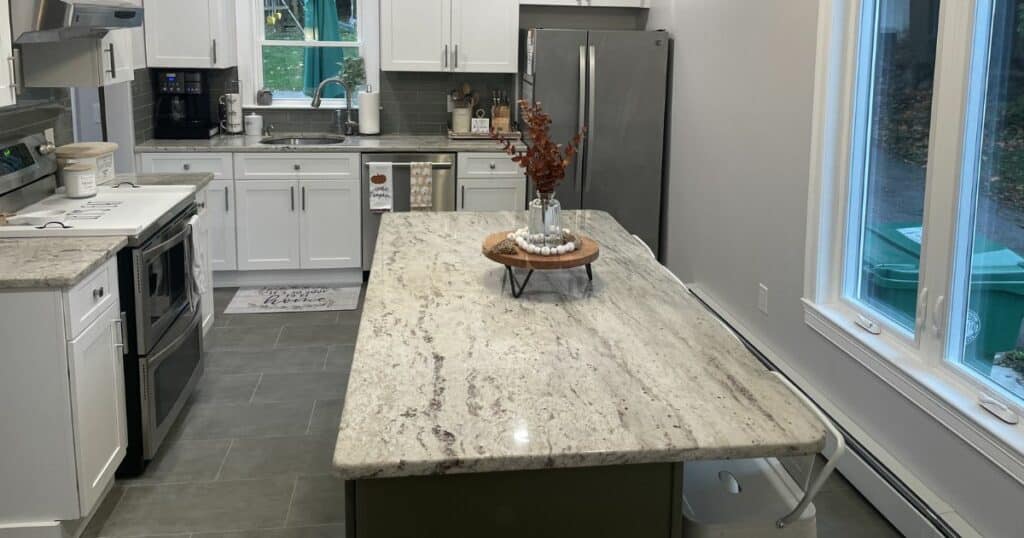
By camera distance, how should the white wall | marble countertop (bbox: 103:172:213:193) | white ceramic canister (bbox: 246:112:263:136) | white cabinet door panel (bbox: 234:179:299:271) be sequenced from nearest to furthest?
1. the white wall
2. marble countertop (bbox: 103:172:213:193)
3. white cabinet door panel (bbox: 234:179:299:271)
4. white ceramic canister (bbox: 246:112:263:136)

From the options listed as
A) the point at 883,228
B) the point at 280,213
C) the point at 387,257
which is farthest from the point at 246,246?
the point at 883,228

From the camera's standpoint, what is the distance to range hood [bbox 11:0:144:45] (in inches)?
127

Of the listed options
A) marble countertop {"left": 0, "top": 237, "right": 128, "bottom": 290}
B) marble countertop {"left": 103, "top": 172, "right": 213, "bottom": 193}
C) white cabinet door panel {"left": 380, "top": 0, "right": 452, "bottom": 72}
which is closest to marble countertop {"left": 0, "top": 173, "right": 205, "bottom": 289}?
marble countertop {"left": 0, "top": 237, "right": 128, "bottom": 290}

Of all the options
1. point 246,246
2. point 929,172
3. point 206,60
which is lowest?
point 246,246

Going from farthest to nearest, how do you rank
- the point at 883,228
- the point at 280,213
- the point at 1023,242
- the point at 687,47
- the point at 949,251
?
the point at 280,213, the point at 687,47, the point at 883,228, the point at 949,251, the point at 1023,242

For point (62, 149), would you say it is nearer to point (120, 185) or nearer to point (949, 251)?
point (120, 185)

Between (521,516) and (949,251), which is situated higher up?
(949,251)

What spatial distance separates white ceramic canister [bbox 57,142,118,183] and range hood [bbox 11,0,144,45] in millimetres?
501

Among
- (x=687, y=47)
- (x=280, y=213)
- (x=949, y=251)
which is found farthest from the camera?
(x=280, y=213)

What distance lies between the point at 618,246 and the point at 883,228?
0.95 meters

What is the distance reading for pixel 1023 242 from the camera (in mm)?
2629

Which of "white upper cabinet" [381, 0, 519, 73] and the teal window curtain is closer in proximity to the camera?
"white upper cabinet" [381, 0, 519, 73]

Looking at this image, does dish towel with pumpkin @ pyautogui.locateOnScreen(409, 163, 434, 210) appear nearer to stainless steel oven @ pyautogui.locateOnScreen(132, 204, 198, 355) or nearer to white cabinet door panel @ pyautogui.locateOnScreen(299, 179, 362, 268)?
white cabinet door panel @ pyautogui.locateOnScreen(299, 179, 362, 268)

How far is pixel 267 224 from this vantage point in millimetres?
5781
